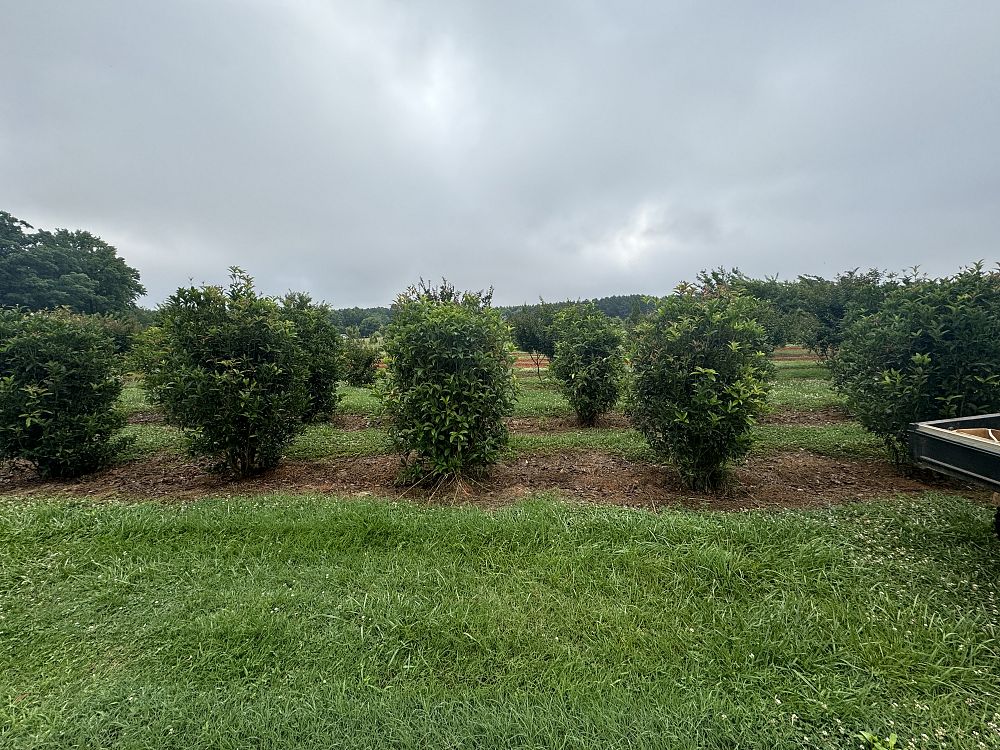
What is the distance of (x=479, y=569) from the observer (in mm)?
3051

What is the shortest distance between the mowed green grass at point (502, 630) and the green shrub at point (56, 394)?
2.02 m

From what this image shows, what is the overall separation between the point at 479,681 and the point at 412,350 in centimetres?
319

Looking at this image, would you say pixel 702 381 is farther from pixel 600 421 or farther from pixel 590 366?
pixel 600 421

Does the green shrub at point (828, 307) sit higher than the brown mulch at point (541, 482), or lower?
higher

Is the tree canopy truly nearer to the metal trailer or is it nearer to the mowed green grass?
the mowed green grass

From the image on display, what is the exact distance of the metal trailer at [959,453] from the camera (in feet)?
8.23

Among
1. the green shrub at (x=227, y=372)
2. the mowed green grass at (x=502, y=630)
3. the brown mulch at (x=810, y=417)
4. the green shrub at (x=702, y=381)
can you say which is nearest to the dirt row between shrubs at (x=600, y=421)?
the brown mulch at (x=810, y=417)

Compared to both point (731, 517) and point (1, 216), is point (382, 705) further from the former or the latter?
point (1, 216)

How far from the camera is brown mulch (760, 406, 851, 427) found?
26.9 ft

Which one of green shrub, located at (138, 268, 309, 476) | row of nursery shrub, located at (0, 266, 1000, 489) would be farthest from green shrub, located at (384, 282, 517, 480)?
green shrub, located at (138, 268, 309, 476)

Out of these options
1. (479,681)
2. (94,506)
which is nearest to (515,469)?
(479,681)

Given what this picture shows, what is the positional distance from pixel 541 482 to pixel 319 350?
6.17 m

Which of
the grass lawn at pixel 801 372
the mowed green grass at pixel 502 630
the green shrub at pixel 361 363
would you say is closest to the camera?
the mowed green grass at pixel 502 630

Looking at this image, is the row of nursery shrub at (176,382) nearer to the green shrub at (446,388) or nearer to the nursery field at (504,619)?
the nursery field at (504,619)
